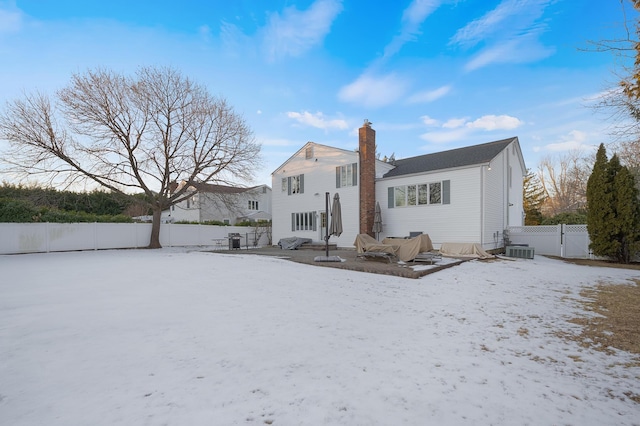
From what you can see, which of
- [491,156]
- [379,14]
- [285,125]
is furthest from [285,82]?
[491,156]

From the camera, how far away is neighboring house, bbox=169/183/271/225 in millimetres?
20219

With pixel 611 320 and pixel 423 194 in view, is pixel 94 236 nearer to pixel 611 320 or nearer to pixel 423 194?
pixel 423 194

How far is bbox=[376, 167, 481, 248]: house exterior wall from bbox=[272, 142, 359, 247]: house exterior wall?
214 cm

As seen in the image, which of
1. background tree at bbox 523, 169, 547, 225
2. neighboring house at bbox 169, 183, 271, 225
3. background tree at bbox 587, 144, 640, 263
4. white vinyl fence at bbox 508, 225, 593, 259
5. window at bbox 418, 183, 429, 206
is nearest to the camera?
background tree at bbox 587, 144, 640, 263

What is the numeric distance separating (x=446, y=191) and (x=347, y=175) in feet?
18.2

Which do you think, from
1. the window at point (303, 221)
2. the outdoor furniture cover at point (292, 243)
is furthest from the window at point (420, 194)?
the outdoor furniture cover at point (292, 243)

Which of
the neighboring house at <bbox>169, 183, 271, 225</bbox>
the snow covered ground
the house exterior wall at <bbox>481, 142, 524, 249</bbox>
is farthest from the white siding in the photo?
the neighboring house at <bbox>169, 183, 271, 225</bbox>

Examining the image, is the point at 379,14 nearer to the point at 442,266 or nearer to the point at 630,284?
the point at 442,266

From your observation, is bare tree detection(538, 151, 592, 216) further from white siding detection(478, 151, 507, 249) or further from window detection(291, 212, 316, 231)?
window detection(291, 212, 316, 231)

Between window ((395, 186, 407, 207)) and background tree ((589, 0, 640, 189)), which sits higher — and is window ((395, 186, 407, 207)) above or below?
below

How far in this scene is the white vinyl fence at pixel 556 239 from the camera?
13.6 meters

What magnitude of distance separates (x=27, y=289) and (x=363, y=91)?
1456cm

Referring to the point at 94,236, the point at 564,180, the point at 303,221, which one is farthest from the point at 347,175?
the point at 564,180

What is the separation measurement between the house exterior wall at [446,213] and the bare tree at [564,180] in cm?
1913
